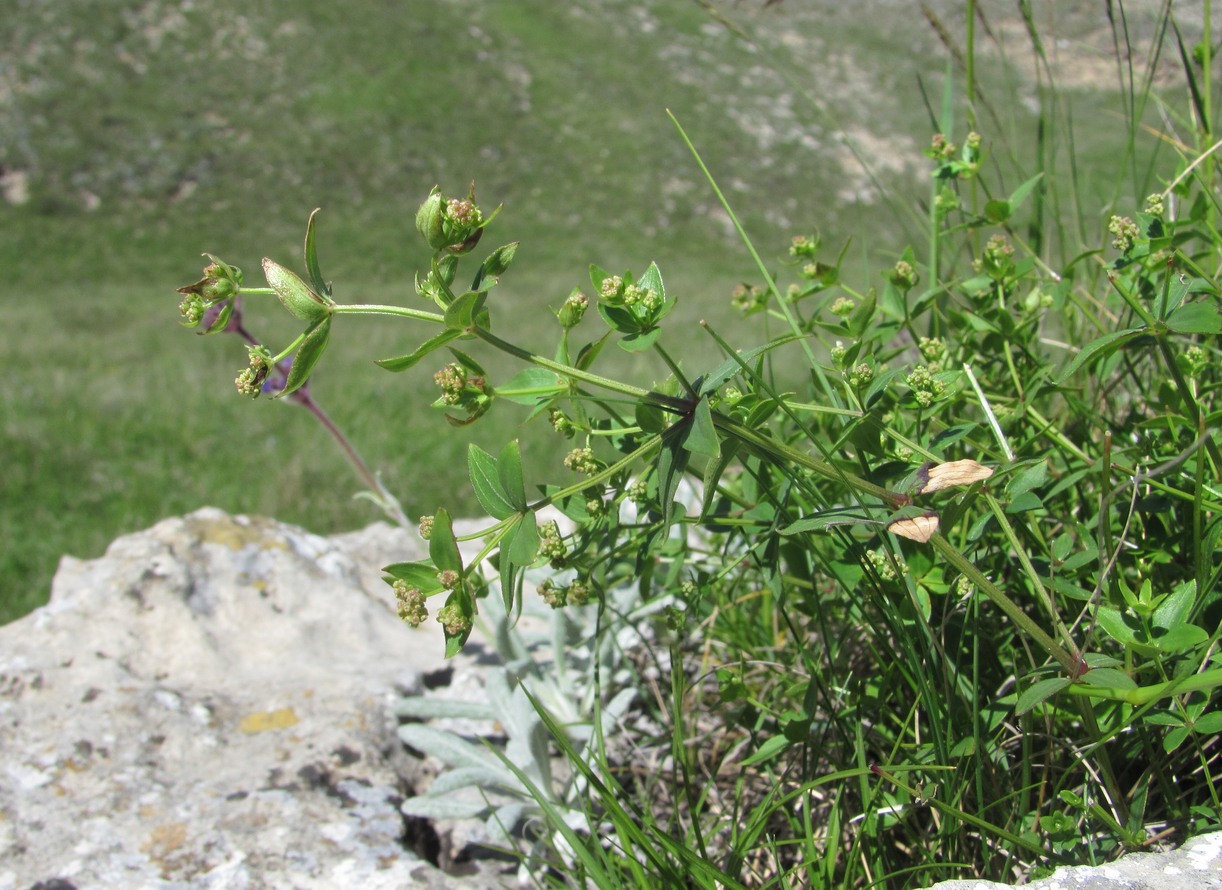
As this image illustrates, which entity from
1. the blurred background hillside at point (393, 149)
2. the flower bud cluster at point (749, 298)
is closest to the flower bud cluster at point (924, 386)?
the flower bud cluster at point (749, 298)

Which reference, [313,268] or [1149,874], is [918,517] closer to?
[1149,874]

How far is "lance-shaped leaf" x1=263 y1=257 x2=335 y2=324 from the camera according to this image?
88 cm

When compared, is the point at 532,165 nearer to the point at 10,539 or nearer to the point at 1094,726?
the point at 10,539

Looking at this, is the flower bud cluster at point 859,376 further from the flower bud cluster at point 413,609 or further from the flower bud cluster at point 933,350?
the flower bud cluster at point 413,609

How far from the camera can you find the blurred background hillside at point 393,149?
43.8 ft

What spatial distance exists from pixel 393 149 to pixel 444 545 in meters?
24.1

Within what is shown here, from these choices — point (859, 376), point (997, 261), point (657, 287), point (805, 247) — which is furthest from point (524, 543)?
point (997, 261)

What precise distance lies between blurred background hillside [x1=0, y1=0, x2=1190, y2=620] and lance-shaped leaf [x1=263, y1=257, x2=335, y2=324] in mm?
7107

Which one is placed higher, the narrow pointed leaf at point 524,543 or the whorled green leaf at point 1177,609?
the narrow pointed leaf at point 524,543

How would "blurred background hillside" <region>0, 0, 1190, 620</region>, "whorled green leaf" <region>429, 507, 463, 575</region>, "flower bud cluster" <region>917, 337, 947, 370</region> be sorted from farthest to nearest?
"blurred background hillside" <region>0, 0, 1190, 620</region>, "flower bud cluster" <region>917, 337, 947, 370</region>, "whorled green leaf" <region>429, 507, 463, 575</region>

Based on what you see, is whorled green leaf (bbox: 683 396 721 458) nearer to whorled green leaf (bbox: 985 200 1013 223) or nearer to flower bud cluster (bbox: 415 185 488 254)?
flower bud cluster (bbox: 415 185 488 254)

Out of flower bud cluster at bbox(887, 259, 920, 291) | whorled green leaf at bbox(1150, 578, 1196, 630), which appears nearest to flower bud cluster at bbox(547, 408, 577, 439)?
flower bud cluster at bbox(887, 259, 920, 291)

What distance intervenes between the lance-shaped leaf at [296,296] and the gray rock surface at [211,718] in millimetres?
1042

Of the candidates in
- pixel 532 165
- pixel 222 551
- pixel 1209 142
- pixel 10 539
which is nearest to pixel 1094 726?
pixel 1209 142
